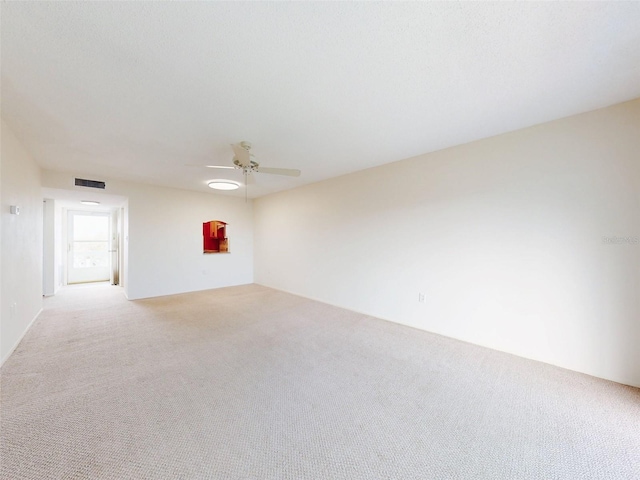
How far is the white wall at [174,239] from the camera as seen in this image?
491 centimetres

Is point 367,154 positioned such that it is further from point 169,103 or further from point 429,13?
point 169,103

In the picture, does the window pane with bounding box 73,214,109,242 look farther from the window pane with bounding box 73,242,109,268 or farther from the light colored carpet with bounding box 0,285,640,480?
the light colored carpet with bounding box 0,285,640,480

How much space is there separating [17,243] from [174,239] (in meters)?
2.73

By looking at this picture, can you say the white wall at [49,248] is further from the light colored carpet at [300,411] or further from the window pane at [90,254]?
the light colored carpet at [300,411]

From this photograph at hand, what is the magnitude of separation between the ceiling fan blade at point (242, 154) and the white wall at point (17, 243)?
84.9 inches

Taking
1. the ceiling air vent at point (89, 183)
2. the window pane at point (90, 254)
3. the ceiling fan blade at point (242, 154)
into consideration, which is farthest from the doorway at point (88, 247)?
the ceiling fan blade at point (242, 154)

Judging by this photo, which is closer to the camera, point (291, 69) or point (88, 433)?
point (88, 433)

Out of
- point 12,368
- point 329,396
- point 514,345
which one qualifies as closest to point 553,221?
point 514,345

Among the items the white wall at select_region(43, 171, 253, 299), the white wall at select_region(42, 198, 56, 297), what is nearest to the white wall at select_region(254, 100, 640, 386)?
the white wall at select_region(43, 171, 253, 299)

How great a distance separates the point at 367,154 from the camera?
3396mm

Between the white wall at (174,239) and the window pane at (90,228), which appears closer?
the white wall at (174,239)

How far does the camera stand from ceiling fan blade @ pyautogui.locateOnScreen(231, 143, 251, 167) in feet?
8.64

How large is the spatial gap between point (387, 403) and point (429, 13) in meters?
2.52

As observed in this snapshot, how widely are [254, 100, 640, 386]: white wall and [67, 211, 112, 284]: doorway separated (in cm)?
772
